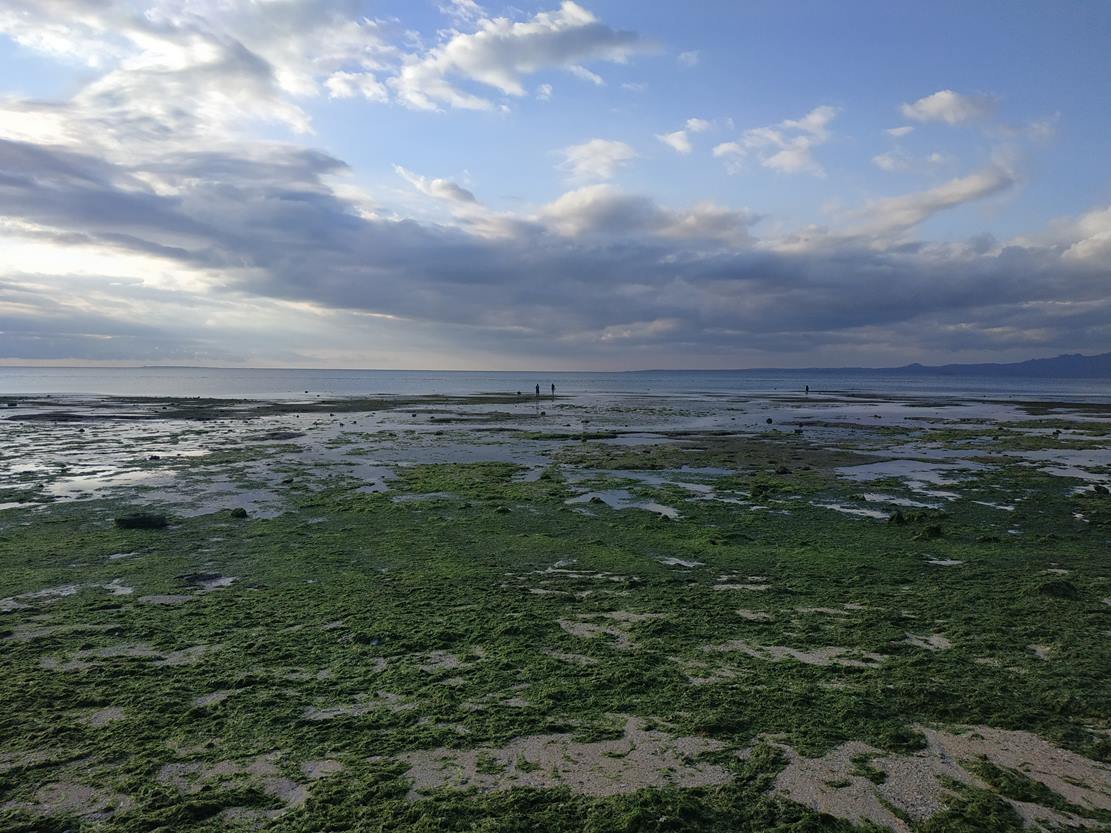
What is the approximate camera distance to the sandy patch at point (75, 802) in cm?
516

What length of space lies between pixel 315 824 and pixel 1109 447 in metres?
42.9

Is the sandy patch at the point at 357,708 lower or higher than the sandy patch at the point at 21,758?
lower

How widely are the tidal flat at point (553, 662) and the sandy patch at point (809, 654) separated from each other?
0.14ft

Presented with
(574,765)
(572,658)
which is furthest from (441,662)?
(574,765)

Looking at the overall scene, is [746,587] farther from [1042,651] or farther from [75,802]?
[75,802]

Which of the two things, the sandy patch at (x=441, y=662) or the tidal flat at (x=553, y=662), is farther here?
the sandy patch at (x=441, y=662)

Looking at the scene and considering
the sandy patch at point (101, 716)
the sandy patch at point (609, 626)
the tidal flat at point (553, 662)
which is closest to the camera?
the tidal flat at point (553, 662)

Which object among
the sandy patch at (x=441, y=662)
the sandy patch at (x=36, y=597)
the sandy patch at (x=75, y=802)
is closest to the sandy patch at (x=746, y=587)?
the sandy patch at (x=441, y=662)

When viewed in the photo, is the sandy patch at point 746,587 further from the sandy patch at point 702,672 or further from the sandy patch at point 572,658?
the sandy patch at point 572,658

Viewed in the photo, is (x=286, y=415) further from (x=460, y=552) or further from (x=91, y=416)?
(x=460, y=552)

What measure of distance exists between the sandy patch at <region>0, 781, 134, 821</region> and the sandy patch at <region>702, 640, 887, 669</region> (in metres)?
6.41

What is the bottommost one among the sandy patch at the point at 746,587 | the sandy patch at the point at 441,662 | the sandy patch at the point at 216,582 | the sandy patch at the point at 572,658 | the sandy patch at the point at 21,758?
the sandy patch at the point at 746,587

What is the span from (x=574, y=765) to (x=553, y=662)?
220 centimetres

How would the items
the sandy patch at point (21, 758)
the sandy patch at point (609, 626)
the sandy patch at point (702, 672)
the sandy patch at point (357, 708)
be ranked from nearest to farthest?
1. the sandy patch at point (21, 758)
2. the sandy patch at point (357, 708)
3. the sandy patch at point (702, 672)
4. the sandy patch at point (609, 626)
